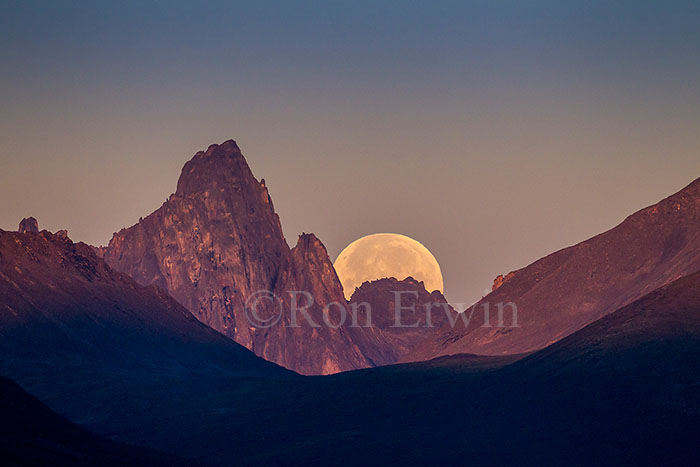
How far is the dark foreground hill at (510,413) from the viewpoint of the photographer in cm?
11775

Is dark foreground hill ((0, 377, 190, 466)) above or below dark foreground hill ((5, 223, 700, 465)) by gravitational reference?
below

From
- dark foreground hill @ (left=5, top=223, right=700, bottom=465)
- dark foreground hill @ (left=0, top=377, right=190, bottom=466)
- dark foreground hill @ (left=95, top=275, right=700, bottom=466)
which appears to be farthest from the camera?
dark foreground hill @ (left=5, top=223, right=700, bottom=465)

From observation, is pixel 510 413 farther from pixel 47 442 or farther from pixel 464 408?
pixel 47 442

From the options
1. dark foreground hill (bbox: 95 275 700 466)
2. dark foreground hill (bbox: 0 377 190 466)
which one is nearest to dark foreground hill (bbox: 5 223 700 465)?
dark foreground hill (bbox: 95 275 700 466)

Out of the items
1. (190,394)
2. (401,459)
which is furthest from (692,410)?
(190,394)

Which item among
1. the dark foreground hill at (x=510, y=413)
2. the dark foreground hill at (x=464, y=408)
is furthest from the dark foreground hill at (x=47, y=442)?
the dark foreground hill at (x=510, y=413)

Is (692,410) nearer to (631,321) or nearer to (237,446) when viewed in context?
(631,321)

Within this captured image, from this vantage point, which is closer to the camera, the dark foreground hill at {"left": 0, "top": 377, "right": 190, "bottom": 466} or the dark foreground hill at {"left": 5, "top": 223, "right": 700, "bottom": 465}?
the dark foreground hill at {"left": 0, "top": 377, "right": 190, "bottom": 466}

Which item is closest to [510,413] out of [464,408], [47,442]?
[464,408]

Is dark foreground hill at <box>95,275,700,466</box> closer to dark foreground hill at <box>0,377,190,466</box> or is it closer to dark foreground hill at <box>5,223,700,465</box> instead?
dark foreground hill at <box>5,223,700,465</box>

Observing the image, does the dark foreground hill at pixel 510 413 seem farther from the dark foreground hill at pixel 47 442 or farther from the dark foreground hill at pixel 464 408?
the dark foreground hill at pixel 47 442

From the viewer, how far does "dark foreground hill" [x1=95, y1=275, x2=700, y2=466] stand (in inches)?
4636

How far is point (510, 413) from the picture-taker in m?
138

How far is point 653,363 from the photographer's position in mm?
135625
